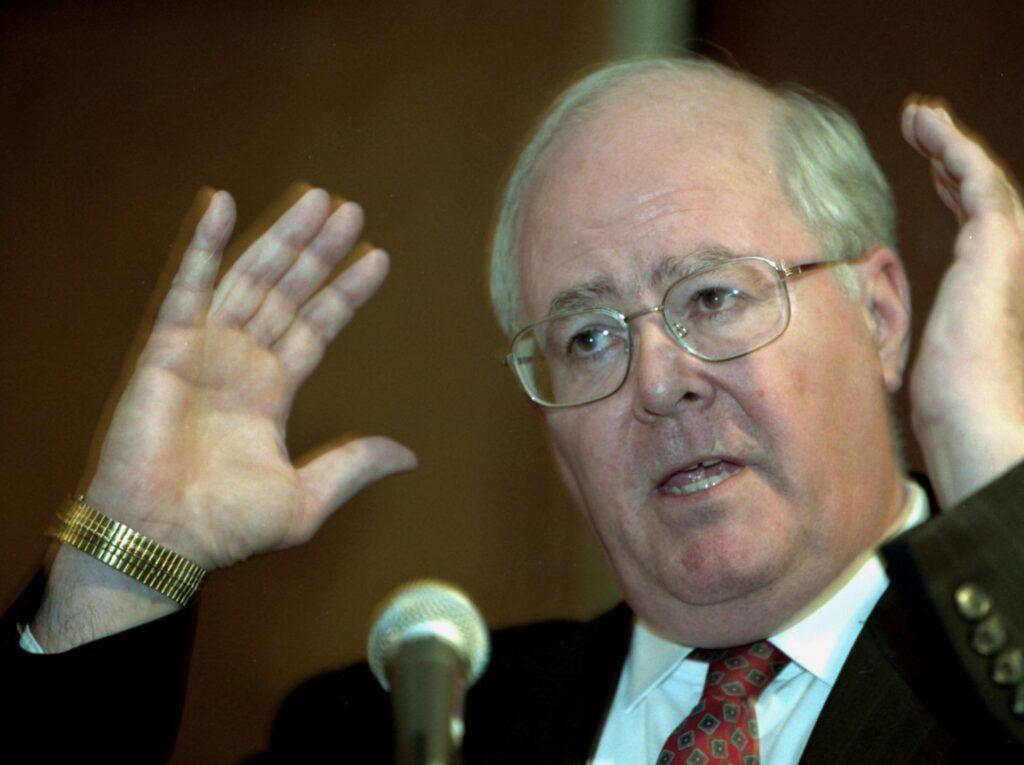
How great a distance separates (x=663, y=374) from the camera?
6.29 feet

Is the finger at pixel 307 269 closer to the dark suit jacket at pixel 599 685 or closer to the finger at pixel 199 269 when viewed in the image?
the finger at pixel 199 269

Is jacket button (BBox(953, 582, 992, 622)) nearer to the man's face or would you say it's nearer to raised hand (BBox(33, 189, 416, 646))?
the man's face

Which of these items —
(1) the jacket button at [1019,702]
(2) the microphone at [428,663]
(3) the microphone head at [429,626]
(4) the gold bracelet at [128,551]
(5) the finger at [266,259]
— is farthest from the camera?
(5) the finger at [266,259]

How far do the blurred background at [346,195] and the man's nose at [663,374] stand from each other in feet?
2.56

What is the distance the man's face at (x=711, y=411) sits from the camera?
1873 mm

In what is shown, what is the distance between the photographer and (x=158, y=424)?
2.10 meters

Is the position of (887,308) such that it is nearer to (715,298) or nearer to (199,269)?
(715,298)

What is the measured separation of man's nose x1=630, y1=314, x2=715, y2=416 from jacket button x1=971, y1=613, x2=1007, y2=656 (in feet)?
1.95

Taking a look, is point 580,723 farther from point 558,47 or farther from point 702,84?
point 558,47

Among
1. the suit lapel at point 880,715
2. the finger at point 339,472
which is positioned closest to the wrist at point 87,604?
the finger at point 339,472

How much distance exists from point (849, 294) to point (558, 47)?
1128mm

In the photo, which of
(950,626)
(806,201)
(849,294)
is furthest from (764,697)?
(806,201)

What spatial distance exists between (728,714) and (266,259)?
1.10 metres

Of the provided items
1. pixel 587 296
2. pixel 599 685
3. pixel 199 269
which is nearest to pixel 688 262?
pixel 587 296
